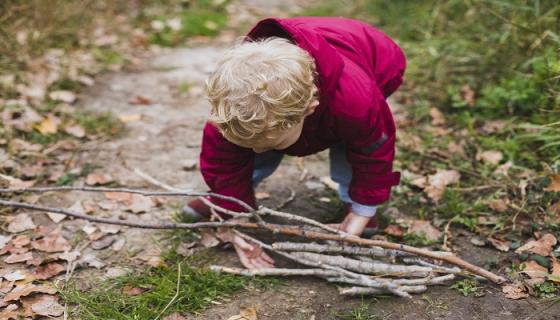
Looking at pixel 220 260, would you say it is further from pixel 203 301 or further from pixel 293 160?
pixel 293 160

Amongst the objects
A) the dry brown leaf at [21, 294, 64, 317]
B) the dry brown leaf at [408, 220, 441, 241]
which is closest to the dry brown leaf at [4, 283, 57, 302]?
the dry brown leaf at [21, 294, 64, 317]

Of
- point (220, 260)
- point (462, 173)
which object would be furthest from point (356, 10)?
point (220, 260)

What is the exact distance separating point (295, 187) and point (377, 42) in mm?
864

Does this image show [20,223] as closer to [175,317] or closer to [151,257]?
[151,257]

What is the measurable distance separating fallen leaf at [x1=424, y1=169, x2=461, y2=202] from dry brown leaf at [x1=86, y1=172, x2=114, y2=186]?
164 cm

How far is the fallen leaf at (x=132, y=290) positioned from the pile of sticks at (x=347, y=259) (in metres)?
0.25

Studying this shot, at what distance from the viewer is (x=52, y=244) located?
2275mm

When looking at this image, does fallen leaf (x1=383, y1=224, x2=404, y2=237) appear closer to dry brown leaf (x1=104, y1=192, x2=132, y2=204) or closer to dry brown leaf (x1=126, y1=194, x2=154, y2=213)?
dry brown leaf (x1=126, y1=194, x2=154, y2=213)

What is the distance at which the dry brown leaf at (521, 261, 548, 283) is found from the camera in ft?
6.54

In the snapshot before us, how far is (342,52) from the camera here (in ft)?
7.04

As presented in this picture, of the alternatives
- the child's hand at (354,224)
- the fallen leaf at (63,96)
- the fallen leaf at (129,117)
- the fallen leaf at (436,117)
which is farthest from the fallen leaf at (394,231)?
the fallen leaf at (63,96)

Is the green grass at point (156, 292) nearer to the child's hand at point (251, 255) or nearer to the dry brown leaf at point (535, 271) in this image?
the child's hand at point (251, 255)

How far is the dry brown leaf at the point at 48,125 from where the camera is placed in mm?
3127

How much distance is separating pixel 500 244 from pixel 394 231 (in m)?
0.44
